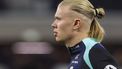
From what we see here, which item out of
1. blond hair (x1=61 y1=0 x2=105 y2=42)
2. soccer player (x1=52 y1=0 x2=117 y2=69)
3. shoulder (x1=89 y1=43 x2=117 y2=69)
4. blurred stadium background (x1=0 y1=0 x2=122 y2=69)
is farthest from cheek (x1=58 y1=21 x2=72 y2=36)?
blurred stadium background (x1=0 y1=0 x2=122 y2=69)

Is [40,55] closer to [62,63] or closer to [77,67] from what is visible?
[62,63]

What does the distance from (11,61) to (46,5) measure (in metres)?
1.71

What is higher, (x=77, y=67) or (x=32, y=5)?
(x=77, y=67)

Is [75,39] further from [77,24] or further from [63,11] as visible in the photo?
[63,11]

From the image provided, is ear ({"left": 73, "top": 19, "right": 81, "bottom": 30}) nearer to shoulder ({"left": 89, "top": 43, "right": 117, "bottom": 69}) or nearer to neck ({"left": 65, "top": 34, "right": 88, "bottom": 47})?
neck ({"left": 65, "top": 34, "right": 88, "bottom": 47})

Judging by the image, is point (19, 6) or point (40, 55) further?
point (19, 6)

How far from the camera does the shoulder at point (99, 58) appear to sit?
4359mm

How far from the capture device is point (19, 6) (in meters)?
16.6

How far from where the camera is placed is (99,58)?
4.38m

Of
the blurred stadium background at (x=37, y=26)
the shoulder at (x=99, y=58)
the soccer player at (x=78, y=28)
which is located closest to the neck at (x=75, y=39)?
the soccer player at (x=78, y=28)

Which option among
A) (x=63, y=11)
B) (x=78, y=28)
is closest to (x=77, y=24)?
(x=78, y=28)

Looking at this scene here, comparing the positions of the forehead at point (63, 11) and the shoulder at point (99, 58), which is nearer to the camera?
the shoulder at point (99, 58)

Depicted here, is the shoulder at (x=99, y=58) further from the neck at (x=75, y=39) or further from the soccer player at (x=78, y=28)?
the neck at (x=75, y=39)

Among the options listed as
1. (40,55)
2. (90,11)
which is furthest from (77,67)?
(40,55)
